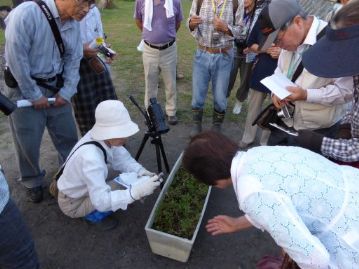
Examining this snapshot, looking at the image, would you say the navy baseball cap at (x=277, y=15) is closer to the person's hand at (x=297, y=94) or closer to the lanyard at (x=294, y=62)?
the lanyard at (x=294, y=62)

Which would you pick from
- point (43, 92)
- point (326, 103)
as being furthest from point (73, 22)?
point (326, 103)

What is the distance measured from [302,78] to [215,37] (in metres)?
1.56

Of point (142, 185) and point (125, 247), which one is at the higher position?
point (142, 185)

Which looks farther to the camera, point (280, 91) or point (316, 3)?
point (316, 3)

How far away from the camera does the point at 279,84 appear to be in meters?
2.82

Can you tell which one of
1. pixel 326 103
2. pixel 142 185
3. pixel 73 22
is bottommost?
pixel 142 185

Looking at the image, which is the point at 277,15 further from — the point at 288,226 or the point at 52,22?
the point at 52,22

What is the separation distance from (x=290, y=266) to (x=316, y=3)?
1035 cm

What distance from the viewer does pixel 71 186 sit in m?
2.75

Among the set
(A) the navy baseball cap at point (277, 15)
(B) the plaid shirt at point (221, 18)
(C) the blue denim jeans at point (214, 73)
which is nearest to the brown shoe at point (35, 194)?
(C) the blue denim jeans at point (214, 73)

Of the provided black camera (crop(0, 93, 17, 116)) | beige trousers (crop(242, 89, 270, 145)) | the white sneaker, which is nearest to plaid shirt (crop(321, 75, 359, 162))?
beige trousers (crop(242, 89, 270, 145))

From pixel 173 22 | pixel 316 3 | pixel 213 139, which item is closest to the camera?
pixel 213 139

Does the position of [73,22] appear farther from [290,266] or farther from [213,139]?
[290,266]

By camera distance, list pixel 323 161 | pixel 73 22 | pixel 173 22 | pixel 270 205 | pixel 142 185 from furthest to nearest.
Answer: pixel 173 22, pixel 73 22, pixel 142 185, pixel 323 161, pixel 270 205
